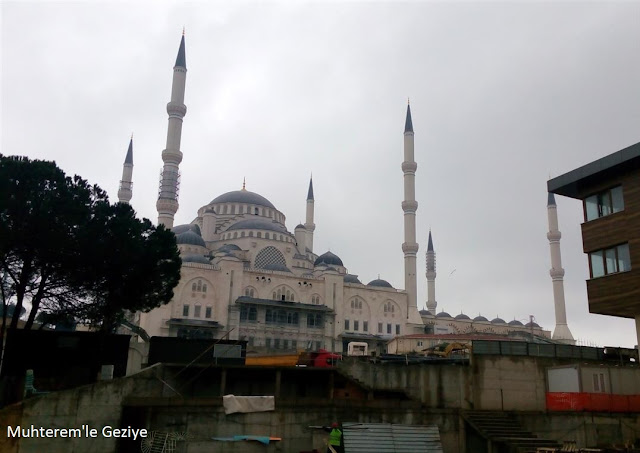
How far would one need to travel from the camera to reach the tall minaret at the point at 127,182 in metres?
65.8

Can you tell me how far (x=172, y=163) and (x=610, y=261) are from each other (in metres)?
45.1

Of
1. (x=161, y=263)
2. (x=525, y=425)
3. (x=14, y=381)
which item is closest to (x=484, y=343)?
(x=525, y=425)

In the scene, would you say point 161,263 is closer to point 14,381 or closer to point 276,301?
point 14,381

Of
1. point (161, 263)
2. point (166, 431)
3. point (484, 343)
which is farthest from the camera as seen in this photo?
point (161, 263)

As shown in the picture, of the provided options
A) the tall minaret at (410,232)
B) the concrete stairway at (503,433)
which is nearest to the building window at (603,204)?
the concrete stairway at (503,433)

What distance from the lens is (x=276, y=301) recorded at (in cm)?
5588

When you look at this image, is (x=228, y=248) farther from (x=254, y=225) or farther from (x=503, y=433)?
(x=503, y=433)

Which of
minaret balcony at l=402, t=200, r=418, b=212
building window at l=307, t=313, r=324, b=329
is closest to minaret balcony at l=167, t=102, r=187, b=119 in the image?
building window at l=307, t=313, r=324, b=329

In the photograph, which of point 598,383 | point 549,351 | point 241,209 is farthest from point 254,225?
point 598,383

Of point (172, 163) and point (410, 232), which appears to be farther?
point (410, 232)

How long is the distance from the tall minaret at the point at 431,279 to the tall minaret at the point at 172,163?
1636 inches

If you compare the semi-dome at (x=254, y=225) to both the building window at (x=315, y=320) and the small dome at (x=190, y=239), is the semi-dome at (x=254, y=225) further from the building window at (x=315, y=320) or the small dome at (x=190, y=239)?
the building window at (x=315, y=320)

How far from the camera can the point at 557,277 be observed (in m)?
69.0

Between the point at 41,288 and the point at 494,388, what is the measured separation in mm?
18705
